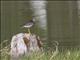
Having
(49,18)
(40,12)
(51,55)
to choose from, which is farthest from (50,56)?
(49,18)

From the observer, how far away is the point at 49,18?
7.88m

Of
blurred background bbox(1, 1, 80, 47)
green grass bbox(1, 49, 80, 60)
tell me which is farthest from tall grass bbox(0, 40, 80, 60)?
blurred background bbox(1, 1, 80, 47)

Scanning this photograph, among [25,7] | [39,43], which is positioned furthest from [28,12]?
[39,43]

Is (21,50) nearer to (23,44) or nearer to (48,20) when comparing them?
(23,44)

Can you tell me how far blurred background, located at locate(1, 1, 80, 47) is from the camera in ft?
24.6

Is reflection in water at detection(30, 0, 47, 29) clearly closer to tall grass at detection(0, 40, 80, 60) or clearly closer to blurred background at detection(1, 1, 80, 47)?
blurred background at detection(1, 1, 80, 47)

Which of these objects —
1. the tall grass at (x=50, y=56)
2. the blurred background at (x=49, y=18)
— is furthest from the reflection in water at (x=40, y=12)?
the tall grass at (x=50, y=56)

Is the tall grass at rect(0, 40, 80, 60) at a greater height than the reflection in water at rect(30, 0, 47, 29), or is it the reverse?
the tall grass at rect(0, 40, 80, 60)

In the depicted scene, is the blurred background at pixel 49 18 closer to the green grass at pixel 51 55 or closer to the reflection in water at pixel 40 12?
the reflection in water at pixel 40 12

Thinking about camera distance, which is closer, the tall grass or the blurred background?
the tall grass

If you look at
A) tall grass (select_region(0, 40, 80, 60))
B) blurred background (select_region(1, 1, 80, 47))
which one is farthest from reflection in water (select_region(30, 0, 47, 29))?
tall grass (select_region(0, 40, 80, 60))

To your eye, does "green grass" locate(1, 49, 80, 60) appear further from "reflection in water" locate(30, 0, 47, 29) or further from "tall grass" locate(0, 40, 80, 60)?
"reflection in water" locate(30, 0, 47, 29)

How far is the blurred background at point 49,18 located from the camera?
7.50 meters

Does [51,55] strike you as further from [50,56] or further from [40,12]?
[40,12]
